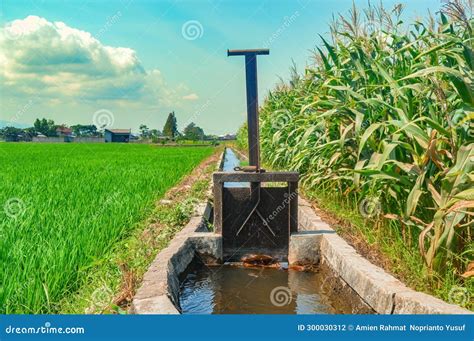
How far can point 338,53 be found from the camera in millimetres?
5176

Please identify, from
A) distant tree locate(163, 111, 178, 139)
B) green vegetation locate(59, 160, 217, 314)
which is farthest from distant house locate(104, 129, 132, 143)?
green vegetation locate(59, 160, 217, 314)

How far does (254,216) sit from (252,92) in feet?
3.81

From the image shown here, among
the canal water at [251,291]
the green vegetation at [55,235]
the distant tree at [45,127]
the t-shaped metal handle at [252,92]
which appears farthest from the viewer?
the distant tree at [45,127]

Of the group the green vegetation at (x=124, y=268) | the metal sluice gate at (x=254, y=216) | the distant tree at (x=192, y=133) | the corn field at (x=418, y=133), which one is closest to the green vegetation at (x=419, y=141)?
the corn field at (x=418, y=133)

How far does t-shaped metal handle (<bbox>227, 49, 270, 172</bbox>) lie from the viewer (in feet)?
13.8

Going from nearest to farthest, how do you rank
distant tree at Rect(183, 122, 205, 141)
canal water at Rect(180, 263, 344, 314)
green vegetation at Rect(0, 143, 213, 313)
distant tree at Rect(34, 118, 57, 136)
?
green vegetation at Rect(0, 143, 213, 313)
canal water at Rect(180, 263, 344, 314)
distant tree at Rect(183, 122, 205, 141)
distant tree at Rect(34, 118, 57, 136)

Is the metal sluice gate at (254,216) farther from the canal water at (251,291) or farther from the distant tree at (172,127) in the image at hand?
the distant tree at (172,127)

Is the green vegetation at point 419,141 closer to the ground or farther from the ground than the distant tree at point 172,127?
closer to the ground

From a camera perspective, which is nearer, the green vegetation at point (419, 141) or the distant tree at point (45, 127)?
the green vegetation at point (419, 141)

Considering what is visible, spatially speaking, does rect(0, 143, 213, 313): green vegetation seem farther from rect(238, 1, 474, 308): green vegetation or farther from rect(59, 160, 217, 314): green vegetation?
rect(238, 1, 474, 308): green vegetation

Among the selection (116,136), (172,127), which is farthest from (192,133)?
(116,136)

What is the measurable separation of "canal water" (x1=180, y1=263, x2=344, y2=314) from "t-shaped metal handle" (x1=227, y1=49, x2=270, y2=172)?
3.19ft

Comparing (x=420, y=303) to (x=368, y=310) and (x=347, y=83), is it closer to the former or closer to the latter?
(x=368, y=310)

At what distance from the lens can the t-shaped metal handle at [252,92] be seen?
4207mm
